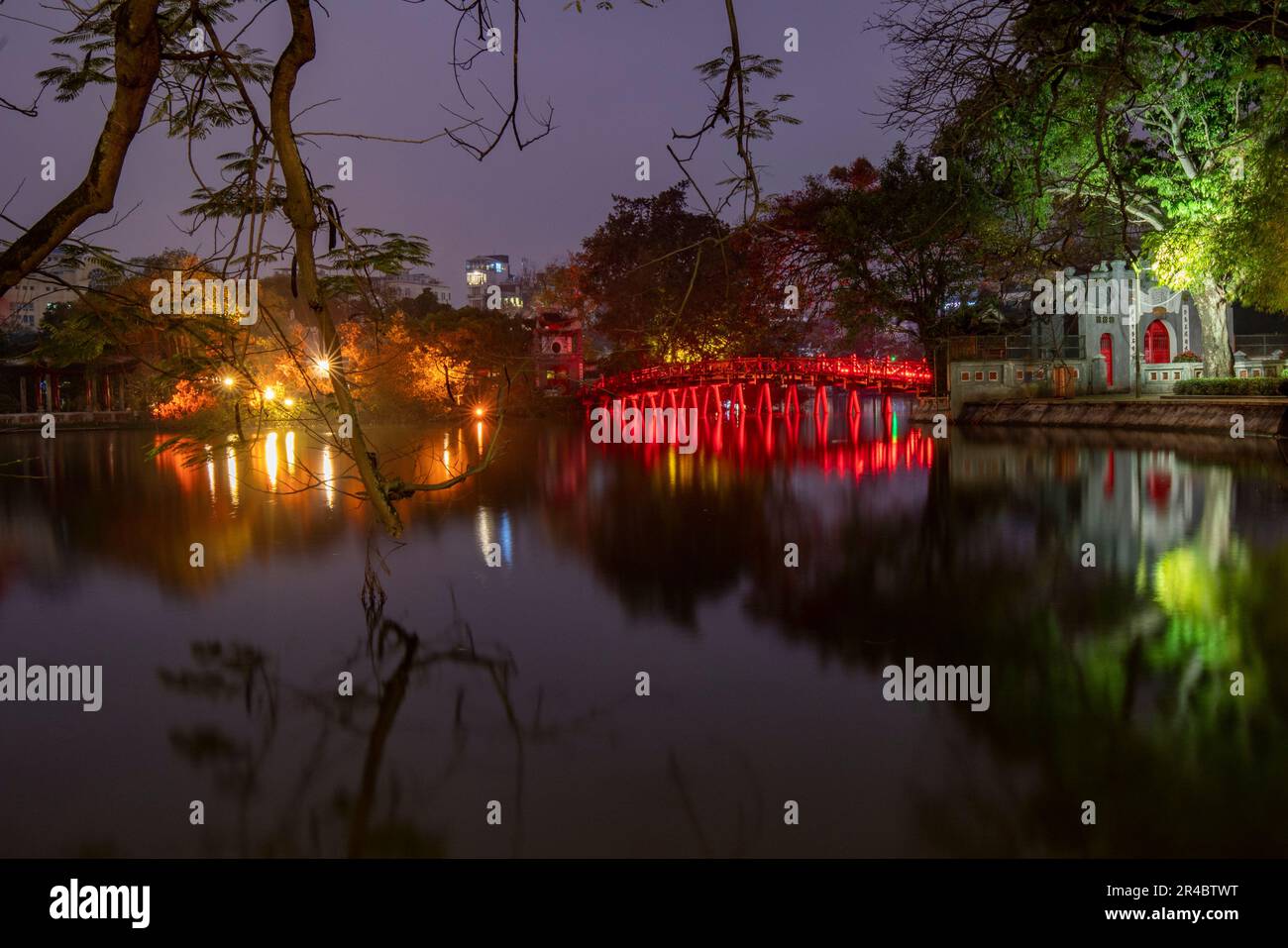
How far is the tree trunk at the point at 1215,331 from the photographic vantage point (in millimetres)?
30812

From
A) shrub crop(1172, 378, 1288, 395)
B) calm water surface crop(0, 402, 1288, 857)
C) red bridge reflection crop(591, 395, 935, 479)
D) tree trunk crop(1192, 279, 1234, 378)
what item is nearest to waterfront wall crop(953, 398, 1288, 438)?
shrub crop(1172, 378, 1288, 395)

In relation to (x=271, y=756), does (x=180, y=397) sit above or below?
above

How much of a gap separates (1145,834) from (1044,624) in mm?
5338

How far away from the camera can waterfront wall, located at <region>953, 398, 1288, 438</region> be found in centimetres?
2810

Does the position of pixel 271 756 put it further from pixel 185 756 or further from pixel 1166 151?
pixel 1166 151

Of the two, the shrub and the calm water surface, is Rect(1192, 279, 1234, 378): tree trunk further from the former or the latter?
the calm water surface

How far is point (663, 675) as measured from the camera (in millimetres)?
10164

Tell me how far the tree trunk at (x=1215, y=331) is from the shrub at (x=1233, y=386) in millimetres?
636

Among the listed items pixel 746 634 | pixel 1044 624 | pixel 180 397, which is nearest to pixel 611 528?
pixel 746 634

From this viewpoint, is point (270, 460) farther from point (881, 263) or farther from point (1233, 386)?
point (1233, 386)

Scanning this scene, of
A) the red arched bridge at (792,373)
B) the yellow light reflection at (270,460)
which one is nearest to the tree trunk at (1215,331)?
the red arched bridge at (792,373)

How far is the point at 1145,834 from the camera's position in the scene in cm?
615

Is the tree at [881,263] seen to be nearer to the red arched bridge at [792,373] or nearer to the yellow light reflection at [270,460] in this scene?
the red arched bridge at [792,373]

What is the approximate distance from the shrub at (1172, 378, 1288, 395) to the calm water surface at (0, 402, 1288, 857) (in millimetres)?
9440
